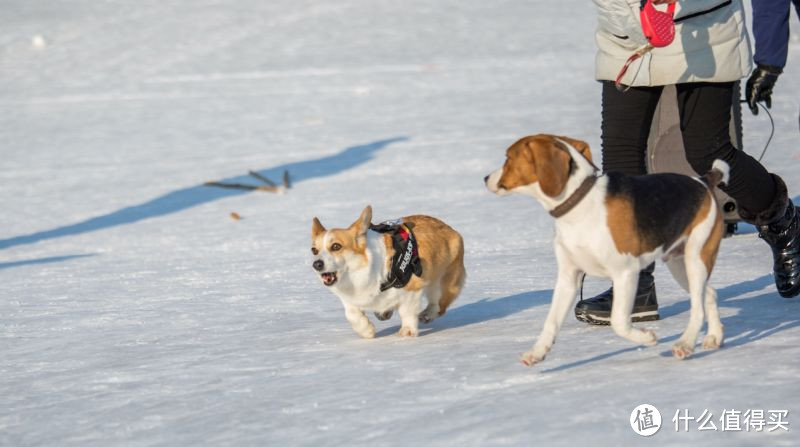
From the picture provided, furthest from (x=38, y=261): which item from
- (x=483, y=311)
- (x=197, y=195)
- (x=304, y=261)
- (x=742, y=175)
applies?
(x=742, y=175)

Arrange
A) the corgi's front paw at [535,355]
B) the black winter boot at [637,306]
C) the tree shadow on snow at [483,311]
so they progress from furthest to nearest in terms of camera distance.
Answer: the tree shadow on snow at [483,311] < the black winter boot at [637,306] < the corgi's front paw at [535,355]

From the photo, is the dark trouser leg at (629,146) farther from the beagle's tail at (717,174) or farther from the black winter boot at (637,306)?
the beagle's tail at (717,174)

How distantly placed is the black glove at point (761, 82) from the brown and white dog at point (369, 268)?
63.2 inches

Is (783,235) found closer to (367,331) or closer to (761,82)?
(761,82)

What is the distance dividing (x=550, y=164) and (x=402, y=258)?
134 cm

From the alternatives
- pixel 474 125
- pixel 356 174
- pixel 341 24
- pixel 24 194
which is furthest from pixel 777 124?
pixel 341 24

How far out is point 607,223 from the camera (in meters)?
3.97

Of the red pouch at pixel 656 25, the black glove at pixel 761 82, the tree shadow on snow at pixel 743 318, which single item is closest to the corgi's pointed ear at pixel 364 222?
Result: the tree shadow on snow at pixel 743 318

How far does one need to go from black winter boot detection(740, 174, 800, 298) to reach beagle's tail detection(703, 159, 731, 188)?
28.7 inches

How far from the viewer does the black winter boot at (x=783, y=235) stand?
5.19m

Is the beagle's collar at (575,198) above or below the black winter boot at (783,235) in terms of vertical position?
above

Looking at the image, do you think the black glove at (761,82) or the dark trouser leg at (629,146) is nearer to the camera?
the dark trouser leg at (629,146)

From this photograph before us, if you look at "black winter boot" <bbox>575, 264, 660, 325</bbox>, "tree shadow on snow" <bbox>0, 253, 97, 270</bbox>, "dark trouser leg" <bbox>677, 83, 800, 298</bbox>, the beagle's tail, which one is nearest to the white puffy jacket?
"dark trouser leg" <bbox>677, 83, 800, 298</bbox>

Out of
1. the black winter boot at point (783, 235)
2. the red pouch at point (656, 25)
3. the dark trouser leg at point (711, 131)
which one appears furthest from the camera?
the black winter boot at point (783, 235)
